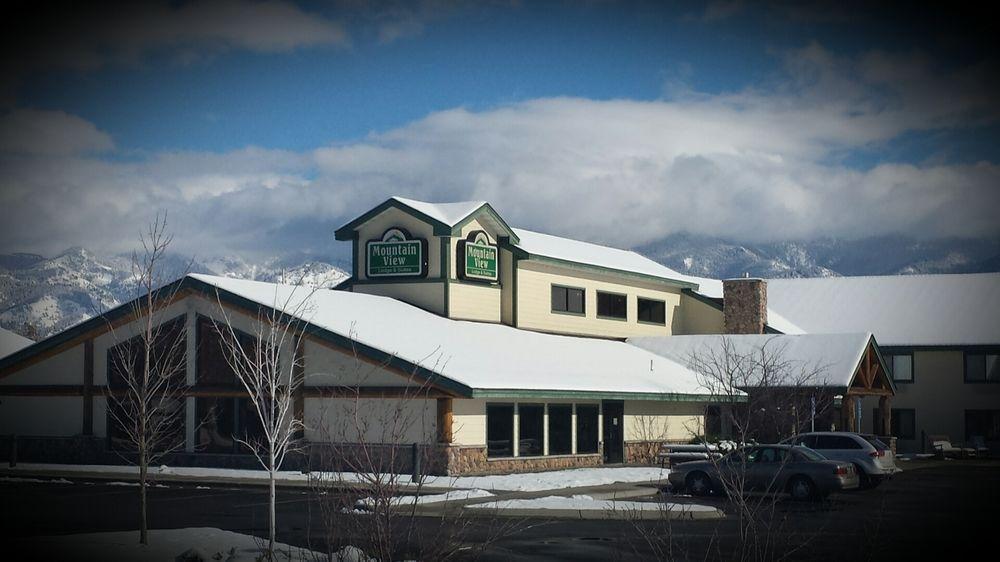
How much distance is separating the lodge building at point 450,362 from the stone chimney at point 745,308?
12.8 ft

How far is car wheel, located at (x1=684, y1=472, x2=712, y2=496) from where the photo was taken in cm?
3350

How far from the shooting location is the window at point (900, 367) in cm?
6456

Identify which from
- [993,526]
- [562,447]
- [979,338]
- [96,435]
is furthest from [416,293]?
[979,338]

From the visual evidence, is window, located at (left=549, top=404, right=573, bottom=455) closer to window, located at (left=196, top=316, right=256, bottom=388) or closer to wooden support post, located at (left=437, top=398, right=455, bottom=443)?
wooden support post, located at (left=437, top=398, right=455, bottom=443)

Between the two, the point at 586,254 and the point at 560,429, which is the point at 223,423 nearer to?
the point at 560,429

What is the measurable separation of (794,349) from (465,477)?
21724 millimetres

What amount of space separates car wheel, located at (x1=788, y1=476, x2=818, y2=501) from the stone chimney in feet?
94.2

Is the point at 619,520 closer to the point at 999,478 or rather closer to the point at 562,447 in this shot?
the point at 562,447

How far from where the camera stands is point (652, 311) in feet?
199

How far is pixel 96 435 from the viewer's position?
43281 mm

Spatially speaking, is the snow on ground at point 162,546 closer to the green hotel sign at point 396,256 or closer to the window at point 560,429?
the window at point 560,429

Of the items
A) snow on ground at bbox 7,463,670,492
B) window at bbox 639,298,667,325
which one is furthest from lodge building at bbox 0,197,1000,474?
window at bbox 639,298,667,325

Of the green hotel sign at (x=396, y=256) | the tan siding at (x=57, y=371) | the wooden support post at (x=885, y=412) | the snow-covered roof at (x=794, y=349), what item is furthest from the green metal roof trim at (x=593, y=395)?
the tan siding at (x=57, y=371)

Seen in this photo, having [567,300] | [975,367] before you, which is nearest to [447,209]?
[567,300]
